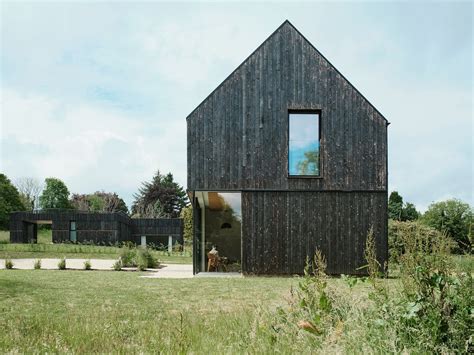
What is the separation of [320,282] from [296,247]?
10.1m

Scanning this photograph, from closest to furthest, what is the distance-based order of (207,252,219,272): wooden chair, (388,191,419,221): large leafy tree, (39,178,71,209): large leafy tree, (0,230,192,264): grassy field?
(207,252,219,272): wooden chair < (0,230,192,264): grassy field < (388,191,419,221): large leafy tree < (39,178,71,209): large leafy tree

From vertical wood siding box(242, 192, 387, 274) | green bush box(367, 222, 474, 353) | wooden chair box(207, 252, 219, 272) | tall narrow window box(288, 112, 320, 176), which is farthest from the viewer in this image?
wooden chair box(207, 252, 219, 272)

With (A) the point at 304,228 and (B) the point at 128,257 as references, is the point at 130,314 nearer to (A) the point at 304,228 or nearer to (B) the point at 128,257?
(A) the point at 304,228

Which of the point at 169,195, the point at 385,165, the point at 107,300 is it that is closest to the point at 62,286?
the point at 107,300

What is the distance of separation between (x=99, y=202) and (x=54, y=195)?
224 inches

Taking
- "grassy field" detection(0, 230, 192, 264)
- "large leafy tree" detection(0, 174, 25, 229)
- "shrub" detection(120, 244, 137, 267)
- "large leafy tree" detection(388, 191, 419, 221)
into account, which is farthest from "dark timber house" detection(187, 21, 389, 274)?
"large leafy tree" detection(0, 174, 25, 229)

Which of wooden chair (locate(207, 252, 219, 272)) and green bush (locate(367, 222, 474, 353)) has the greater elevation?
green bush (locate(367, 222, 474, 353))

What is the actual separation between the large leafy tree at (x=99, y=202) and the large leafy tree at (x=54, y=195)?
1.23m

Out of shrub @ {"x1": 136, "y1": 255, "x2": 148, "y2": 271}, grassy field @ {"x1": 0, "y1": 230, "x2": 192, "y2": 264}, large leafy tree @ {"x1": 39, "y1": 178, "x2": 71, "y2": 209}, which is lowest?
grassy field @ {"x1": 0, "y1": 230, "x2": 192, "y2": 264}

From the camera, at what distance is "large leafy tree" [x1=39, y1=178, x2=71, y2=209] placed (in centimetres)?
6912

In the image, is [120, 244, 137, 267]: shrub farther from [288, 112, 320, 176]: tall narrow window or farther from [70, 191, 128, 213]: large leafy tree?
[70, 191, 128, 213]: large leafy tree

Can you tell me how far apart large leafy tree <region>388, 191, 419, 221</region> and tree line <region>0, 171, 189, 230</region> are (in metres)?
24.2

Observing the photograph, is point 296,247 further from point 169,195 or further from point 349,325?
point 169,195

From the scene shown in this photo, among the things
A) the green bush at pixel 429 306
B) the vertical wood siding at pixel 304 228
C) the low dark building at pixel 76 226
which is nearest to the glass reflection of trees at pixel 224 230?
the vertical wood siding at pixel 304 228
